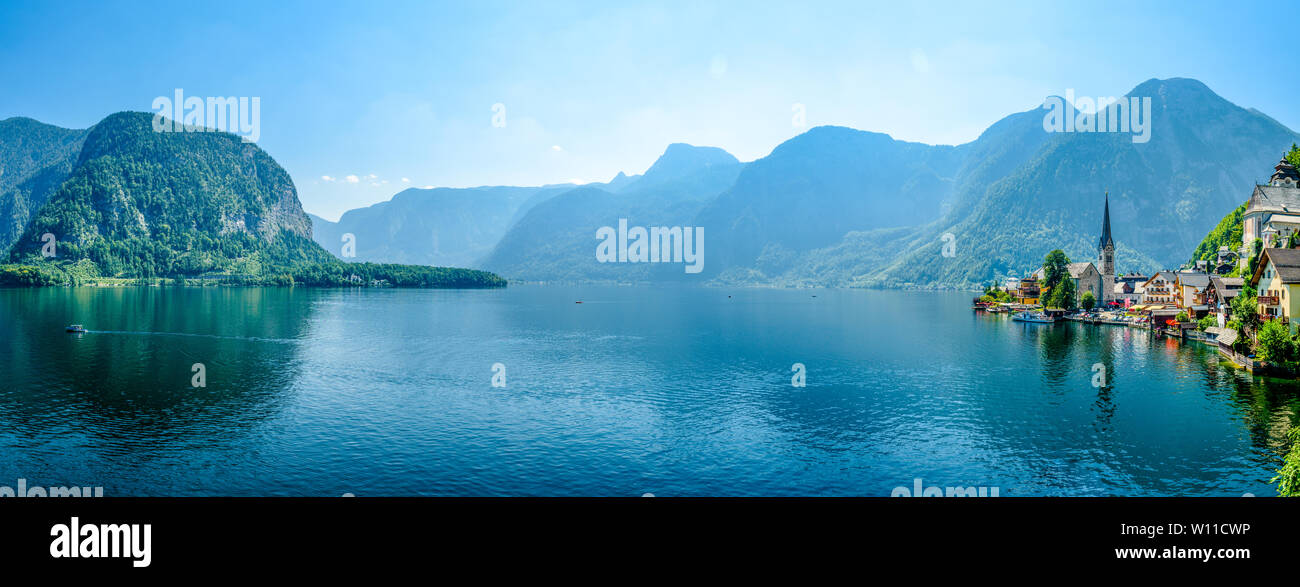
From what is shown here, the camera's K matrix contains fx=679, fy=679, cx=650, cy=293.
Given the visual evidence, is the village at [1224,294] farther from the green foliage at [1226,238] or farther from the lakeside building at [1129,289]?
the green foliage at [1226,238]

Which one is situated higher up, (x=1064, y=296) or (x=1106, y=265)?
(x=1106, y=265)

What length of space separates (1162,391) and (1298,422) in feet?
50.1

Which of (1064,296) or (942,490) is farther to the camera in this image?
(1064,296)

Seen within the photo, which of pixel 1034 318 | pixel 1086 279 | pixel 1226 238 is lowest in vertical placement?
pixel 1034 318

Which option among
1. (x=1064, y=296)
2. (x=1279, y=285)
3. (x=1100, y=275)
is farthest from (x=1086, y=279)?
(x=1279, y=285)

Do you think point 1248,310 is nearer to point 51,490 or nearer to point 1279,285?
point 1279,285

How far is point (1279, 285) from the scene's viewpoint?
73375 millimetres

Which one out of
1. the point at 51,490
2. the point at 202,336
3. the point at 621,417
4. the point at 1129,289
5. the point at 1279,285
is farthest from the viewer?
the point at 1129,289
